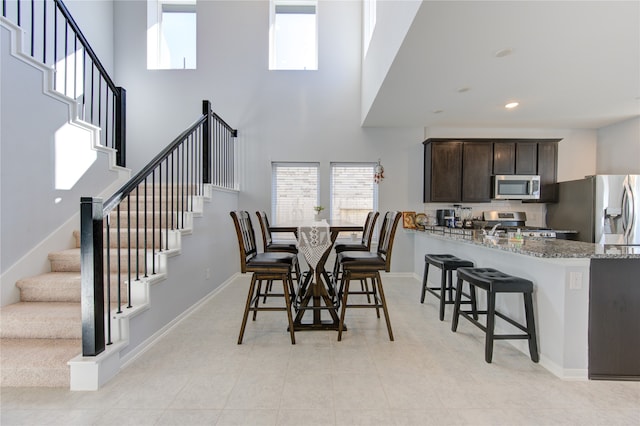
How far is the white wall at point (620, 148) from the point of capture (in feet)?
14.4

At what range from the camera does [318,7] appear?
4816mm

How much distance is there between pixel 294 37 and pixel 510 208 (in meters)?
4.73

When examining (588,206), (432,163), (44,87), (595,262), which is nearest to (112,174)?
(44,87)

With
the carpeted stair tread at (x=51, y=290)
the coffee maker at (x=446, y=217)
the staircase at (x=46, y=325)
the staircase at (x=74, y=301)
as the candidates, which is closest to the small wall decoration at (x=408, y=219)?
the coffee maker at (x=446, y=217)

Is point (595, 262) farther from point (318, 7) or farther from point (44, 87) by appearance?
point (318, 7)

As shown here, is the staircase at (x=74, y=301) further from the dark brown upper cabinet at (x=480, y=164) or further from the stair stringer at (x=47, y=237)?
the dark brown upper cabinet at (x=480, y=164)

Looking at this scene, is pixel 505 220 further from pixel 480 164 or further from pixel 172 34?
pixel 172 34

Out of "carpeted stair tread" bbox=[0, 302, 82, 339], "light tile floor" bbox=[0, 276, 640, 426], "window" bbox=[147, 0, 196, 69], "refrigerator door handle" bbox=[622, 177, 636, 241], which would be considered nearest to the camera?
"light tile floor" bbox=[0, 276, 640, 426]

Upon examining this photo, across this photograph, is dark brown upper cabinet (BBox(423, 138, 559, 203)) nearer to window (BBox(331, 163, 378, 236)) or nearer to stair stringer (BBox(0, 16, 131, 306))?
window (BBox(331, 163, 378, 236))

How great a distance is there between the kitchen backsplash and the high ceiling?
4.50 ft

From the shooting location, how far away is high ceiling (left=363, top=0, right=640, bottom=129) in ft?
6.77

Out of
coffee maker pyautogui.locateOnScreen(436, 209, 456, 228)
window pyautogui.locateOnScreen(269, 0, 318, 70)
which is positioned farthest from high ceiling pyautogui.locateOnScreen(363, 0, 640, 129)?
window pyautogui.locateOnScreen(269, 0, 318, 70)

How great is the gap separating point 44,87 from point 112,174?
1.13 metres

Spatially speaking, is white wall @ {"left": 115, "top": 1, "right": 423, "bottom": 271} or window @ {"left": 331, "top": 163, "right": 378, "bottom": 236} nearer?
white wall @ {"left": 115, "top": 1, "right": 423, "bottom": 271}
